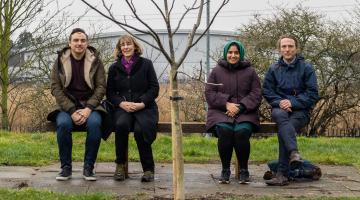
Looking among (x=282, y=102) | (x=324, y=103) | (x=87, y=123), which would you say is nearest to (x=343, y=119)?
(x=324, y=103)

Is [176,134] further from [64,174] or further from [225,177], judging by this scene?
[64,174]

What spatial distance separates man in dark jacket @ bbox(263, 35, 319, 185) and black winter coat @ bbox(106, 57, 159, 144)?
1.26 metres

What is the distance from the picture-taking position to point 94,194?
5.15 metres

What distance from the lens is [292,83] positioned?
21.5ft

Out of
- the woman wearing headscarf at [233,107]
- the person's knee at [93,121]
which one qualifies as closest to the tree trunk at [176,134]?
the woman wearing headscarf at [233,107]

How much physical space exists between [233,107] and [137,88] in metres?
1.06

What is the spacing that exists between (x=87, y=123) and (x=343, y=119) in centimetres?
1086

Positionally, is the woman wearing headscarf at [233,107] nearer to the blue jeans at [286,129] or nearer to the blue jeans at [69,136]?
the blue jeans at [286,129]

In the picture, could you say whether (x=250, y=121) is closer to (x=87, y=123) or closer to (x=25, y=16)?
(x=87, y=123)

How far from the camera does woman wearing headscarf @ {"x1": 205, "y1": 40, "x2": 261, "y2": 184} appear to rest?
20.2ft

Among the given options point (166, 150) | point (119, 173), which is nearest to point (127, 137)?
point (119, 173)

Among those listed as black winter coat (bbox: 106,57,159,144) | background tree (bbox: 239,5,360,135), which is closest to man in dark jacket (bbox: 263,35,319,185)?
black winter coat (bbox: 106,57,159,144)

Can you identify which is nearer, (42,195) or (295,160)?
(42,195)

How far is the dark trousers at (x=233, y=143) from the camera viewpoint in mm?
6125
